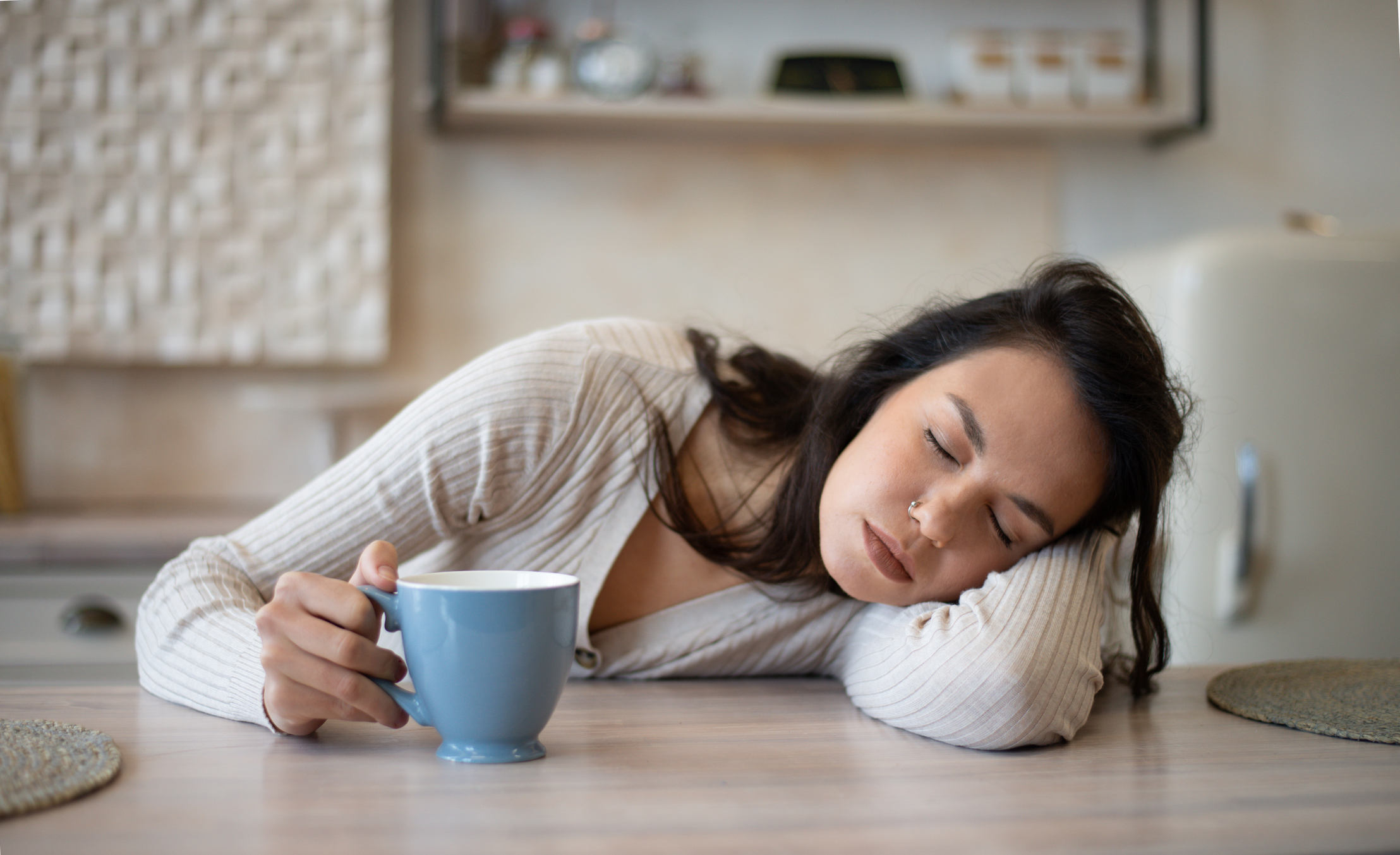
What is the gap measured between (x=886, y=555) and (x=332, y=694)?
45 cm

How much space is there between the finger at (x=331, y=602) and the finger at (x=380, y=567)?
15 mm

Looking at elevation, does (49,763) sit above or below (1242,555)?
above

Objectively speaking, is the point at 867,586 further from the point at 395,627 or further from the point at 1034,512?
the point at 395,627

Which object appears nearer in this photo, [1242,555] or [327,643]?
[327,643]

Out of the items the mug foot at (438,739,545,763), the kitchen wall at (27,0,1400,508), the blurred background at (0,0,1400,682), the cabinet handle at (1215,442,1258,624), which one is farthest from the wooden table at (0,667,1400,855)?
the kitchen wall at (27,0,1400,508)

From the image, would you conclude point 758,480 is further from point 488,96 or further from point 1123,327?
point 488,96

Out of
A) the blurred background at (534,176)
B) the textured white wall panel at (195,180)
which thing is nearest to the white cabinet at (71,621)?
the blurred background at (534,176)

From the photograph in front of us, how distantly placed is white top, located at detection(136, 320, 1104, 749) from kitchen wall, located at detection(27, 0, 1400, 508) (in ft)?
4.08

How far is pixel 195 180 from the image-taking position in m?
2.18

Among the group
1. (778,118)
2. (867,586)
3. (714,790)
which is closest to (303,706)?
(714,790)

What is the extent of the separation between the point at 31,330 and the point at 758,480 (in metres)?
1.75

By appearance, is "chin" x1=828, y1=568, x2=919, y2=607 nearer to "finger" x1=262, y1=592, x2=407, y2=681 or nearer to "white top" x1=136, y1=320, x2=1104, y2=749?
"white top" x1=136, y1=320, x2=1104, y2=749

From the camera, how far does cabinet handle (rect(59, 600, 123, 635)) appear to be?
5.78 ft

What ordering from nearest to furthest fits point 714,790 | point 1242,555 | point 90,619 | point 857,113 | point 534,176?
point 714,790, point 90,619, point 1242,555, point 857,113, point 534,176
